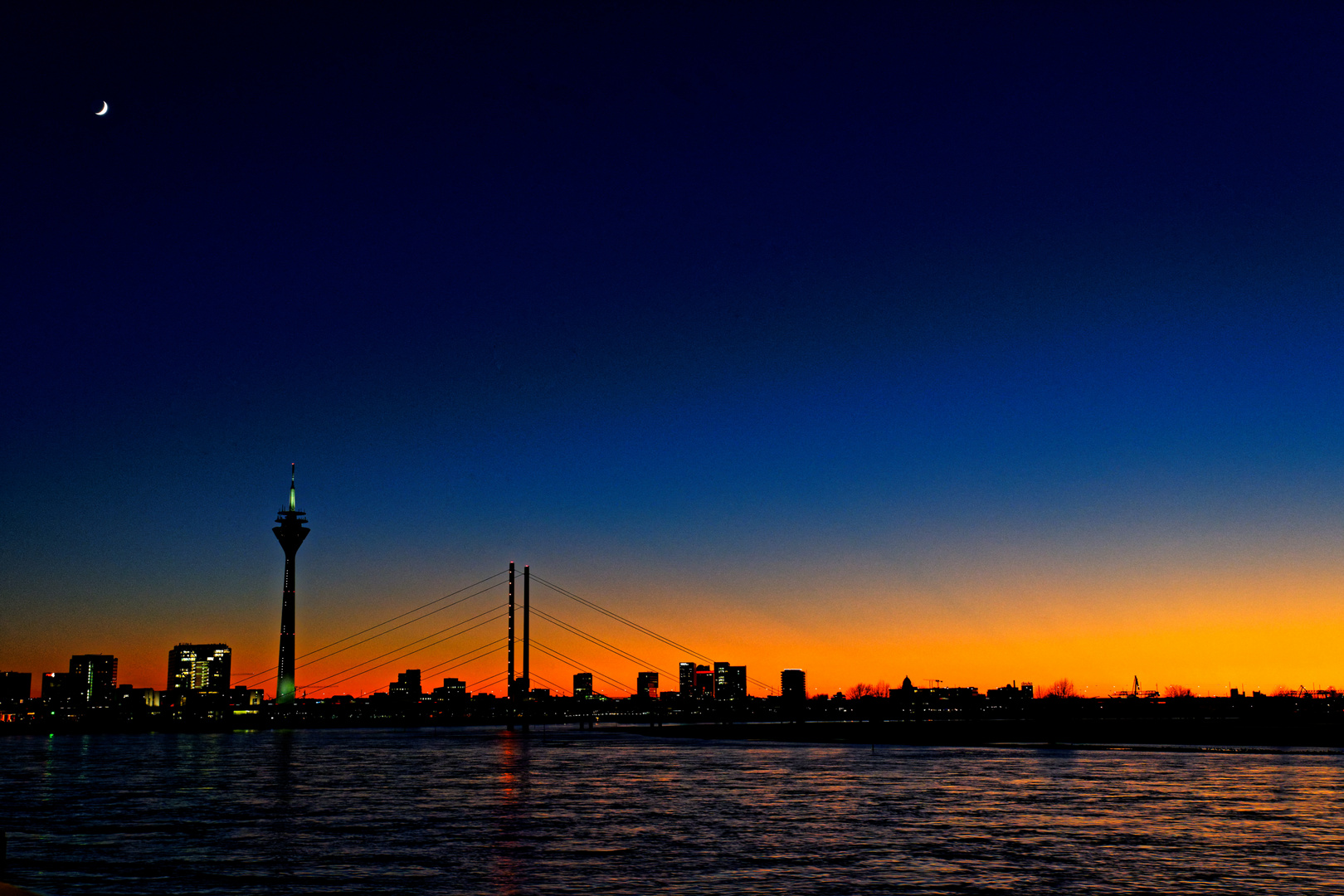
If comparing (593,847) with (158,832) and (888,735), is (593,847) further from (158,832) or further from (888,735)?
(888,735)

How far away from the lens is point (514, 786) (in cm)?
5172

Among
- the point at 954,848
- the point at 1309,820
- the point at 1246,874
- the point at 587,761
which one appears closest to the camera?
the point at 1246,874

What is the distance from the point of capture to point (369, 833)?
30453 mm

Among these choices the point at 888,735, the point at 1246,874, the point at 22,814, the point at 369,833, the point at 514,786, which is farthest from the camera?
the point at 888,735

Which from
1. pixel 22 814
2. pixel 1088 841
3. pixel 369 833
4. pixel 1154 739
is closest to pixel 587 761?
pixel 22 814

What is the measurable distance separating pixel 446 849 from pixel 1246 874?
1803 centimetres

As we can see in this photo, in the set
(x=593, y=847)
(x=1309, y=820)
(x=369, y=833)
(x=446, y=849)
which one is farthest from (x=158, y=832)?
(x=1309, y=820)

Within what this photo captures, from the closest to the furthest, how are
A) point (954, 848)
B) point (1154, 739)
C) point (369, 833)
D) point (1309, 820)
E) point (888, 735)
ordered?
point (954, 848) → point (369, 833) → point (1309, 820) → point (1154, 739) → point (888, 735)

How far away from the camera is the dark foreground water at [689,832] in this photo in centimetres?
2166

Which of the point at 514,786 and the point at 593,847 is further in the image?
the point at 514,786

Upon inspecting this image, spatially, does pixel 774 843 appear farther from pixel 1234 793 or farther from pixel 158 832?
pixel 1234 793

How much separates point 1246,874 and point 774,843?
35.3ft

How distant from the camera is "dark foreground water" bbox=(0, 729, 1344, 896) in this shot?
21.7m

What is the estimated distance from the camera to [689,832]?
30.5 metres
